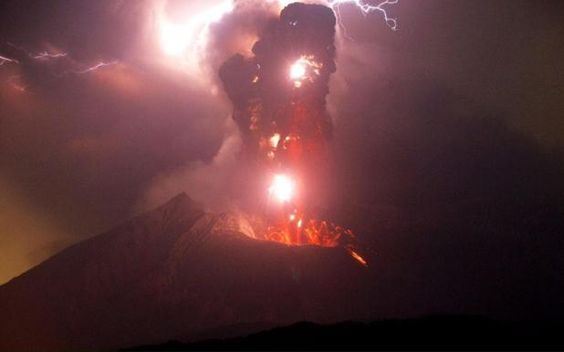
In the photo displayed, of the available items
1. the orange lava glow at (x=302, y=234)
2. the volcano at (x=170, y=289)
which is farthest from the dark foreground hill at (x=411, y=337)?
the orange lava glow at (x=302, y=234)

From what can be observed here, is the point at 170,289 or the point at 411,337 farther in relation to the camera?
the point at 170,289

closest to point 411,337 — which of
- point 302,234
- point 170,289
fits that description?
point 170,289

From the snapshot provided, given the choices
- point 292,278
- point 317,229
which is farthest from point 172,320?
point 317,229

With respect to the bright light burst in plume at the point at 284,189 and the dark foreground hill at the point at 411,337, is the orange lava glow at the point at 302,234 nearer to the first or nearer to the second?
the bright light burst in plume at the point at 284,189

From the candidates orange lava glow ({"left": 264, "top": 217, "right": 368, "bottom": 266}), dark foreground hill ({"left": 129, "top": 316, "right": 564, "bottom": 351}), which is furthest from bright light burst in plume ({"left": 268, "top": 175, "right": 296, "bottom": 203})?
dark foreground hill ({"left": 129, "top": 316, "right": 564, "bottom": 351})

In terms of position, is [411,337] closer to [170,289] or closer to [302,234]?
[170,289]

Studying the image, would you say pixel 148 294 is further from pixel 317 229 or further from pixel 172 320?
pixel 317 229

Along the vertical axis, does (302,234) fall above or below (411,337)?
above
